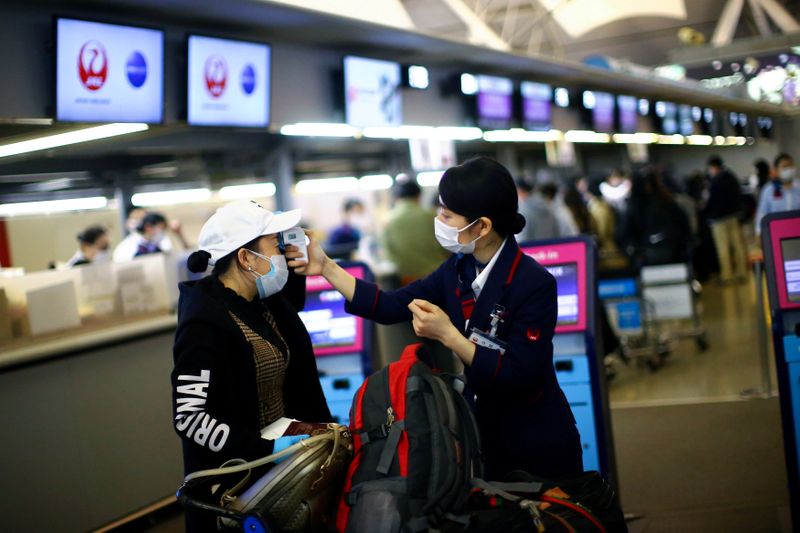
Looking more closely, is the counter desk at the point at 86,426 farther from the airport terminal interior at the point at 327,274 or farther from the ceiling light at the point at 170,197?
the ceiling light at the point at 170,197

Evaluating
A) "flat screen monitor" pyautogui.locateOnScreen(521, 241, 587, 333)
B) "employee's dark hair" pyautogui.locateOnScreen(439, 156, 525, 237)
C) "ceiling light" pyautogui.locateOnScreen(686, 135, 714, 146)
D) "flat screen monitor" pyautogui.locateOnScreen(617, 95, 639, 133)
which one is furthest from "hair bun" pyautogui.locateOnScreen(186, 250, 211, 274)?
"ceiling light" pyautogui.locateOnScreen(686, 135, 714, 146)

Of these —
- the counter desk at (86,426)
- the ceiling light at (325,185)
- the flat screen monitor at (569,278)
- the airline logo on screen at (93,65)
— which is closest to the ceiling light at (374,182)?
the ceiling light at (325,185)

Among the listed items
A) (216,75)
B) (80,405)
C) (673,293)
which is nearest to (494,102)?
(673,293)

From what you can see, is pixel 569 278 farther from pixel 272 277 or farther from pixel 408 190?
pixel 408 190

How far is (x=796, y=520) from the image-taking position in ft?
12.3

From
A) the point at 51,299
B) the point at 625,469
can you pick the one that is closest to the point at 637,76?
the point at 625,469

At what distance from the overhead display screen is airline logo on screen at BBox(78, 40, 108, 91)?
0.83 meters

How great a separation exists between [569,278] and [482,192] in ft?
6.83

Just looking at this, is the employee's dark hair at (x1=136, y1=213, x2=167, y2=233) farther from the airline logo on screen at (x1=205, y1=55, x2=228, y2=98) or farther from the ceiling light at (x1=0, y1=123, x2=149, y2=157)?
the airline logo on screen at (x1=205, y1=55, x2=228, y2=98)

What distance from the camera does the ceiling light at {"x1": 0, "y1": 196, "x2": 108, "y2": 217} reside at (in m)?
10.9

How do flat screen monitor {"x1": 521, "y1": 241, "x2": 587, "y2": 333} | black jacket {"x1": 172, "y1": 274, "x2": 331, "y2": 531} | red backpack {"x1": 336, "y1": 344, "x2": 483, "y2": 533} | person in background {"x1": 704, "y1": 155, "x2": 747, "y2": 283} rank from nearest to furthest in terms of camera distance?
red backpack {"x1": 336, "y1": 344, "x2": 483, "y2": 533} → black jacket {"x1": 172, "y1": 274, "x2": 331, "y2": 531} → flat screen monitor {"x1": 521, "y1": 241, "x2": 587, "y2": 333} → person in background {"x1": 704, "y1": 155, "x2": 747, "y2": 283}

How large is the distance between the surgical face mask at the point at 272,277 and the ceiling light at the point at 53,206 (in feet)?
29.2

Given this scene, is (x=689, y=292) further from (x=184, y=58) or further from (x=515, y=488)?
(x=515, y=488)

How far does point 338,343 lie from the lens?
4902 millimetres
